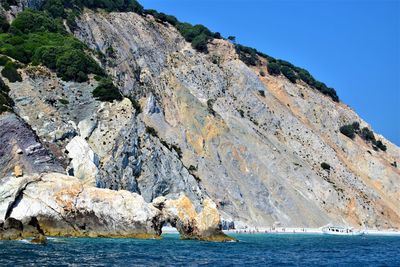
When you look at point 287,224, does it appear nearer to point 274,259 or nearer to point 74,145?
point 74,145

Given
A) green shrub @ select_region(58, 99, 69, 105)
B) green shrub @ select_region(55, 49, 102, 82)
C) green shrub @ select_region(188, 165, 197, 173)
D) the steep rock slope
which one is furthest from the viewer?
the steep rock slope

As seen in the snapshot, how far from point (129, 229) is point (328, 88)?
74457 millimetres

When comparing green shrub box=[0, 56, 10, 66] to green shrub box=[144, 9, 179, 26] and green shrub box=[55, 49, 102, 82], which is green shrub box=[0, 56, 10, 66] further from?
green shrub box=[144, 9, 179, 26]

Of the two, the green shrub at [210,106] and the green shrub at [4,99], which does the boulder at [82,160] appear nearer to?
the green shrub at [4,99]

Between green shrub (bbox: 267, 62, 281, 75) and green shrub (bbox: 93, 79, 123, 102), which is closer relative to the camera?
green shrub (bbox: 93, 79, 123, 102)

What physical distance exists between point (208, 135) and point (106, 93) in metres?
21.2

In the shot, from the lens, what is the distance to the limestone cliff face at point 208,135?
5659 cm

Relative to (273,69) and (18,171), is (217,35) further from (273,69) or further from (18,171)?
(18,171)

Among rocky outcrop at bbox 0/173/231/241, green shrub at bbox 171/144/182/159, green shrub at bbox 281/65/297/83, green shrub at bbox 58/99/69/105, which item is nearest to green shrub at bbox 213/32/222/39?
green shrub at bbox 281/65/297/83

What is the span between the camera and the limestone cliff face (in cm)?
5659

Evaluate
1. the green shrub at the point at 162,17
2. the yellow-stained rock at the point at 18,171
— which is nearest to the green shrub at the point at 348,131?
the green shrub at the point at 162,17

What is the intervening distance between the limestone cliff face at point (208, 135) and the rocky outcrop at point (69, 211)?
19.8 ft

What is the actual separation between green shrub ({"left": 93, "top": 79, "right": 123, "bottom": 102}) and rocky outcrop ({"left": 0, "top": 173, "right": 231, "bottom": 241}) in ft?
57.4

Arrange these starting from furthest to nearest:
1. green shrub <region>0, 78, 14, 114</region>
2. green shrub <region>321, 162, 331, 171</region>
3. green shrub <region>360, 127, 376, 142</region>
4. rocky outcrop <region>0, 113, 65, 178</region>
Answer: green shrub <region>360, 127, 376, 142</region>
green shrub <region>321, 162, 331, 171</region>
green shrub <region>0, 78, 14, 114</region>
rocky outcrop <region>0, 113, 65, 178</region>
